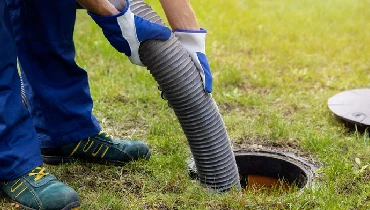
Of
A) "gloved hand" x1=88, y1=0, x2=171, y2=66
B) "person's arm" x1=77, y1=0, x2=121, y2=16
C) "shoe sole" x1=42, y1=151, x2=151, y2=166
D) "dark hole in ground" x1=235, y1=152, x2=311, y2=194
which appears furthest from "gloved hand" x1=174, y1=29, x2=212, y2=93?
"dark hole in ground" x1=235, y1=152, x2=311, y2=194

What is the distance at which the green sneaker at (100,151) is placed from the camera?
111 inches

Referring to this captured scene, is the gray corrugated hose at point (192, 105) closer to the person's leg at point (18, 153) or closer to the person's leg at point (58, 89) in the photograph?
the person's leg at point (58, 89)

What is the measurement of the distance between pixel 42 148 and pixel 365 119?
175 centimetres

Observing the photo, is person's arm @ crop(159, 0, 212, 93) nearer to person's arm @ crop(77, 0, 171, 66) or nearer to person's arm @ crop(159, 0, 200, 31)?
person's arm @ crop(159, 0, 200, 31)

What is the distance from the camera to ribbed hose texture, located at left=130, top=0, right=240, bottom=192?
236cm

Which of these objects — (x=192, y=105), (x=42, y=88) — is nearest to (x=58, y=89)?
(x=42, y=88)

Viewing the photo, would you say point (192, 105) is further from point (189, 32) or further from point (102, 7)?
point (102, 7)

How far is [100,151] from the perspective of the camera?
9.27ft

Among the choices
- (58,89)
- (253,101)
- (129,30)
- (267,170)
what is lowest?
(267,170)

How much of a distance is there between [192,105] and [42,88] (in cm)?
75

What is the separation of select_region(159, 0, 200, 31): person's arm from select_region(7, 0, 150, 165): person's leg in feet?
1.64

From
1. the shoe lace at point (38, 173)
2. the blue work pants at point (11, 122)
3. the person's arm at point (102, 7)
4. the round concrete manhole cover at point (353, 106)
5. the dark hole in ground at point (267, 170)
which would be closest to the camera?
the person's arm at point (102, 7)

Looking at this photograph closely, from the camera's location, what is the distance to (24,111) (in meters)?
2.42

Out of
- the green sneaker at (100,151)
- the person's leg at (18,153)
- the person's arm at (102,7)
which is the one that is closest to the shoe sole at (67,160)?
the green sneaker at (100,151)
